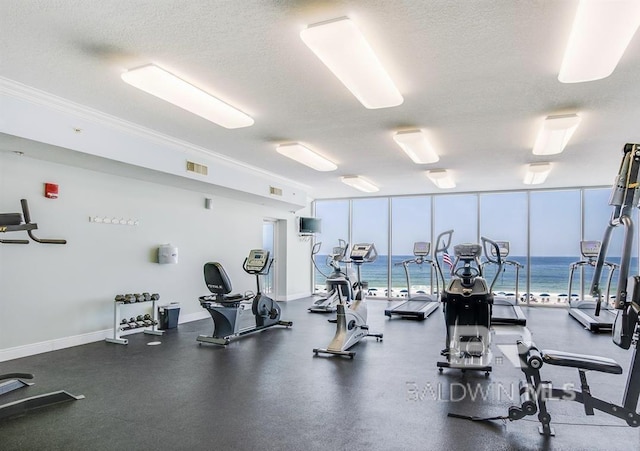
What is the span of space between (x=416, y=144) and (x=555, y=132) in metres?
1.68

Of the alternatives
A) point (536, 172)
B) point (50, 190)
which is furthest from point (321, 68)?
point (536, 172)

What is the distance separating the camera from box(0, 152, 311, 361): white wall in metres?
4.60

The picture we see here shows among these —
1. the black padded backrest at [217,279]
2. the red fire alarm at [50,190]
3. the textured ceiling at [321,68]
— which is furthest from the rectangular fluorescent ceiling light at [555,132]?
the red fire alarm at [50,190]

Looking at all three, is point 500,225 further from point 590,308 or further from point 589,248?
point 590,308

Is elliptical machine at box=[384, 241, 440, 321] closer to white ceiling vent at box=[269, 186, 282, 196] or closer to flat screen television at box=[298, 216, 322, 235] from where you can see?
flat screen television at box=[298, 216, 322, 235]

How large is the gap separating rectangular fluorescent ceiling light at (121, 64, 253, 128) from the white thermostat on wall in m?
2.81

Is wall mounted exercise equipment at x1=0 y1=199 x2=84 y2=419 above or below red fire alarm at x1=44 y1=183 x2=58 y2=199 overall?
Result: below

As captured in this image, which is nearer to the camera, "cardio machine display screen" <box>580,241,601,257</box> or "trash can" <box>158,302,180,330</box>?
"trash can" <box>158,302,180,330</box>

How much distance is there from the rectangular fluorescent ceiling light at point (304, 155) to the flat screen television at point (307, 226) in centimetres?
344

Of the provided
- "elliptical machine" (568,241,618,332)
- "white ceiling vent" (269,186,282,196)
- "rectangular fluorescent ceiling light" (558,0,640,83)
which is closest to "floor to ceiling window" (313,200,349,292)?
"white ceiling vent" (269,186,282,196)

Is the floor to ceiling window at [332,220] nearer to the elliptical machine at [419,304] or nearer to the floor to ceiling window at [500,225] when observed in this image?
the floor to ceiling window at [500,225]

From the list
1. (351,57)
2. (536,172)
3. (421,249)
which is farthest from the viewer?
(421,249)

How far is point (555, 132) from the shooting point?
4855mm

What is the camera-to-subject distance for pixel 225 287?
5570 millimetres
